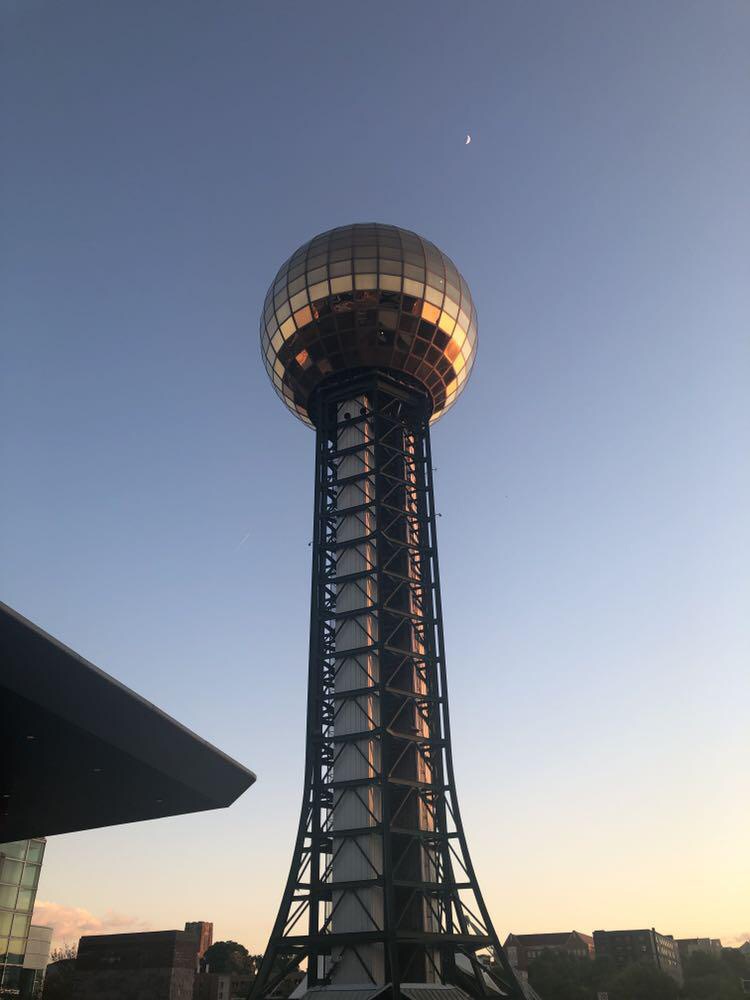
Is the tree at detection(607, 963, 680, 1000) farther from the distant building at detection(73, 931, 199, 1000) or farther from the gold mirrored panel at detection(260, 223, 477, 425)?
the gold mirrored panel at detection(260, 223, 477, 425)

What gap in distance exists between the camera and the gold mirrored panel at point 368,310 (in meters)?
51.0

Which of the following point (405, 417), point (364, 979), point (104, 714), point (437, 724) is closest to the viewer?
point (104, 714)

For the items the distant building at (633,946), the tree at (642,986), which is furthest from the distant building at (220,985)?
the distant building at (633,946)

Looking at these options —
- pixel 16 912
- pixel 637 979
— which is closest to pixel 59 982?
pixel 16 912

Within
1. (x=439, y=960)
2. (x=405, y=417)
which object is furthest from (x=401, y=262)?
(x=439, y=960)

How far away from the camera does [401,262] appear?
51.2m

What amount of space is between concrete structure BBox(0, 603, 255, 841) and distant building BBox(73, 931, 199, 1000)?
14489 millimetres

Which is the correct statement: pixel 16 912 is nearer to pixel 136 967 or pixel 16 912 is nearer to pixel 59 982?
pixel 136 967

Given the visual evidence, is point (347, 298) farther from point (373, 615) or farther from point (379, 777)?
point (379, 777)

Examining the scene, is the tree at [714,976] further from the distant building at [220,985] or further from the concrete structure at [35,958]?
the concrete structure at [35,958]

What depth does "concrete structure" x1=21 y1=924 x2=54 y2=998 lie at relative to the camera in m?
59.2

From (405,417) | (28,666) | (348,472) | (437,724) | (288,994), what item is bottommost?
(288,994)

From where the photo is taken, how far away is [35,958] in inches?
2383

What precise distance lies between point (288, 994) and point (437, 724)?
14.6 meters
